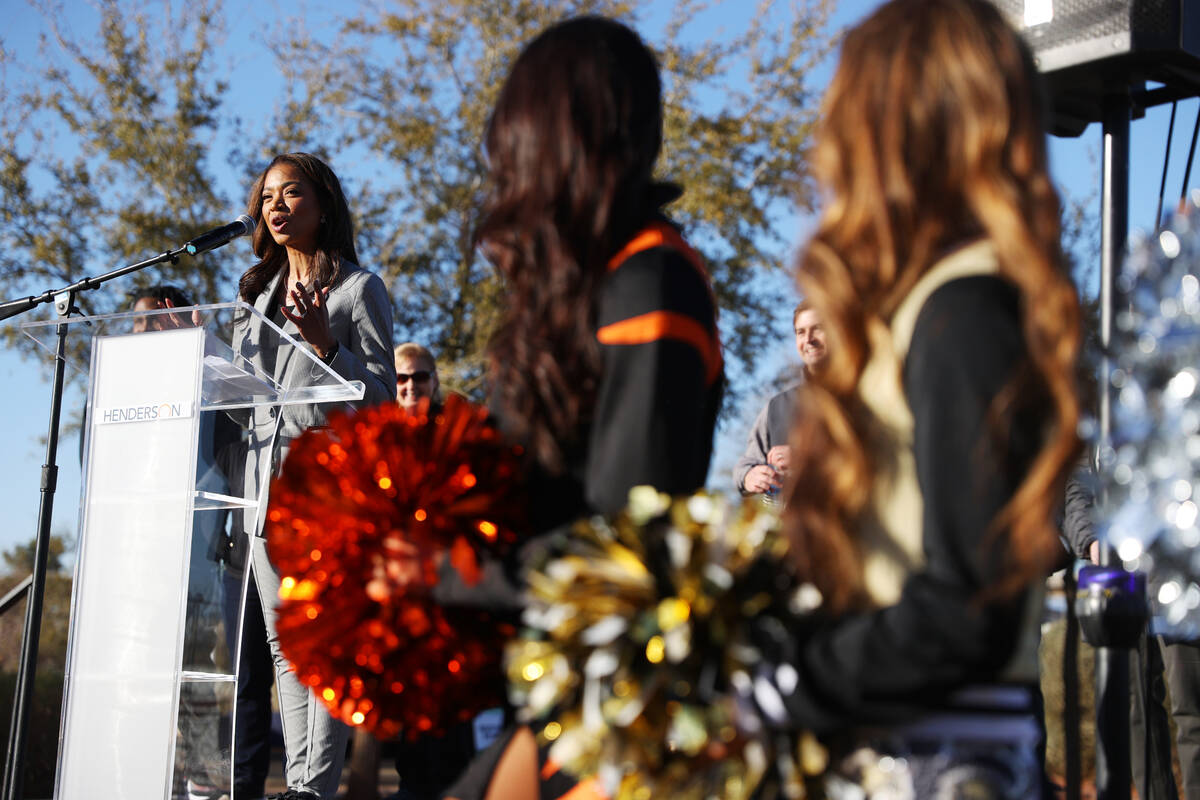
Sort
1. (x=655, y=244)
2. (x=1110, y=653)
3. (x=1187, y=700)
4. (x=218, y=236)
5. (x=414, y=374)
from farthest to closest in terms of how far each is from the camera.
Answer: (x=414, y=374) < (x=1187, y=700) < (x=218, y=236) < (x=1110, y=653) < (x=655, y=244)

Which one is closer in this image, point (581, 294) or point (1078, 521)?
point (581, 294)

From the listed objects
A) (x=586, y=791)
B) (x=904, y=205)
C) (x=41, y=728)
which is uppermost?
(x=904, y=205)

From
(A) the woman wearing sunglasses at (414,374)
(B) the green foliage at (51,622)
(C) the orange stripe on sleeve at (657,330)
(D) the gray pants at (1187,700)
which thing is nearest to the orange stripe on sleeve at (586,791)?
(C) the orange stripe on sleeve at (657,330)

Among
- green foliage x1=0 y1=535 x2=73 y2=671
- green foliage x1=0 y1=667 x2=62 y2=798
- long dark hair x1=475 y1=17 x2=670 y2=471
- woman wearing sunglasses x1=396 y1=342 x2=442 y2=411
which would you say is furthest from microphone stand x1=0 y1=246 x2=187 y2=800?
green foliage x1=0 y1=535 x2=73 y2=671

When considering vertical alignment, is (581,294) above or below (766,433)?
below

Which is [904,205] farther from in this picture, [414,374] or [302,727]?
[414,374]

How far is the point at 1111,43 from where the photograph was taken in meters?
2.67

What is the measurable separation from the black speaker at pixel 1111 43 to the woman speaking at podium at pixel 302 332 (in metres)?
2.19

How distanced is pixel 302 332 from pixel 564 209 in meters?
2.09

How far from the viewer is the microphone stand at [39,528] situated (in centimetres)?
355

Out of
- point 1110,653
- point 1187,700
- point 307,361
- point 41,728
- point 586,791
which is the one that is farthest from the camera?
point 41,728

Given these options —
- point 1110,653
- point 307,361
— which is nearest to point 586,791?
point 1110,653

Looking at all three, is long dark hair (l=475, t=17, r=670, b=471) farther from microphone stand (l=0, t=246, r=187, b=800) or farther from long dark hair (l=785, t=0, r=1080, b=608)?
microphone stand (l=0, t=246, r=187, b=800)

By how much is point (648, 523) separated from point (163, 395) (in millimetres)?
2384
